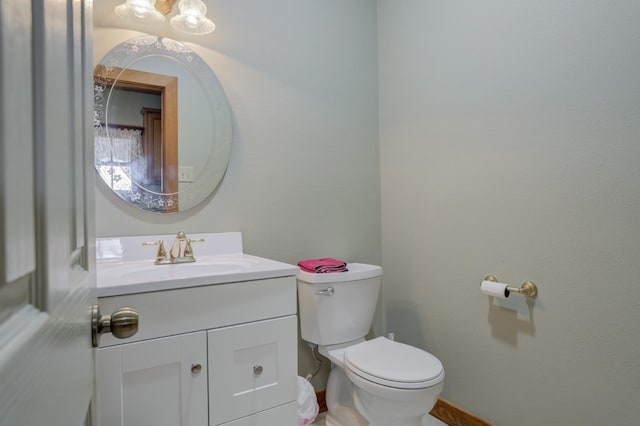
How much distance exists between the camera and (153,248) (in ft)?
4.99

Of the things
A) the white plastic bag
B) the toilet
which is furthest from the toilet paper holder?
the white plastic bag

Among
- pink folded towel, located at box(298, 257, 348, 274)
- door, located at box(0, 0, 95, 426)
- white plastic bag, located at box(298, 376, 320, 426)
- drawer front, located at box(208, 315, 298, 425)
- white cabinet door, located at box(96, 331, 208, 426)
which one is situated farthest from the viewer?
pink folded towel, located at box(298, 257, 348, 274)

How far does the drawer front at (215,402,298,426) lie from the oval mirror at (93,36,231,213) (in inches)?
35.4

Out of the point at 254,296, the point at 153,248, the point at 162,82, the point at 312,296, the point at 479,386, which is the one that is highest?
the point at 162,82

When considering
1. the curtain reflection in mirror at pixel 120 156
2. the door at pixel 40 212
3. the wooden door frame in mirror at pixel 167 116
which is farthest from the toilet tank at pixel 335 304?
the door at pixel 40 212

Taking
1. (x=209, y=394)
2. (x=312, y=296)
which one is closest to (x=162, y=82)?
(x=312, y=296)

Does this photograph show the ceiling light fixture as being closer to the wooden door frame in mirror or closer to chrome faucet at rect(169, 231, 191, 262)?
the wooden door frame in mirror

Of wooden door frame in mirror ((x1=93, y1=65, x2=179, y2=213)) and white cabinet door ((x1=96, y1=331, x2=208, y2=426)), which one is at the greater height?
wooden door frame in mirror ((x1=93, y1=65, x2=179, y2=213))

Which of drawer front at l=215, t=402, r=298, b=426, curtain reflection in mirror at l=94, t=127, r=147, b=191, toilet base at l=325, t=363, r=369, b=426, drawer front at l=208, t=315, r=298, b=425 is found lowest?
toilet base at l=325, t=363, r=369, b=426

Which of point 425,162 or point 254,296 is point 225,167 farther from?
point 425,162

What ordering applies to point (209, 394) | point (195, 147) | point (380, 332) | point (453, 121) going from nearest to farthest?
point (209, 394), point (195, 147), point (453, 121), point (380, 332)

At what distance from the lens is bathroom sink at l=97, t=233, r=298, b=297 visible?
1.04 metres

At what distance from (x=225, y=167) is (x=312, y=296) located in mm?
739

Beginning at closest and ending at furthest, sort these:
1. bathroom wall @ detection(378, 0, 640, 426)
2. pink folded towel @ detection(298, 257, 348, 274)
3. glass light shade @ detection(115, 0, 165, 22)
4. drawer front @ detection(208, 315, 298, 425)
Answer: drawer front @ detection(208, 315, 298, 425)
bathroom wall @ detection(378, 0, 640, 426)
glass light shade @ detection(115, 0, 165, 22)
pink folded towel @ detection(298, 257, 348, 274)
